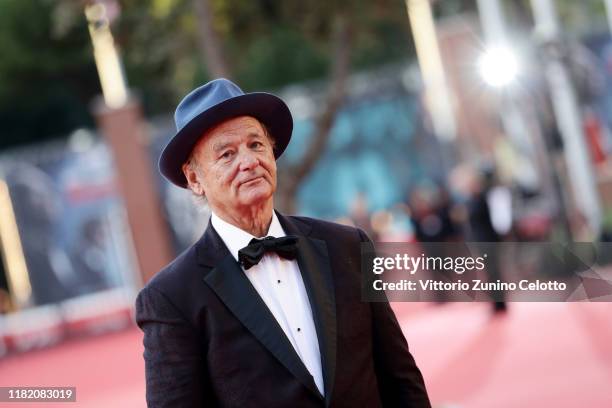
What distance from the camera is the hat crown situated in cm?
294

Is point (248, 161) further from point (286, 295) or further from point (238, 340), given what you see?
point (238, 340)

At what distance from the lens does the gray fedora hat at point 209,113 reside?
9.59ft

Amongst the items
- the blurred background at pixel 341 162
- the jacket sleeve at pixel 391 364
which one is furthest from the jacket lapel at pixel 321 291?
the blurred background at pixel 341 162

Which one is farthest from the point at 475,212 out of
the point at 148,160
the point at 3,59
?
the point at 3,59

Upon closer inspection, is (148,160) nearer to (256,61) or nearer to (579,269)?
(256,61)

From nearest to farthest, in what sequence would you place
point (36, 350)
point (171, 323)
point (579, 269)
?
point (171, 323), point (579, 269), point (36, 350)

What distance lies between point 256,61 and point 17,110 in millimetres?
9935

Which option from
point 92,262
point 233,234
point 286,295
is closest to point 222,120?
point 233,234

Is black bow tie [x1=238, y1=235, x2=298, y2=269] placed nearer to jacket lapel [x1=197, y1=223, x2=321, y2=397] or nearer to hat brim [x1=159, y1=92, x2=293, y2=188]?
jacket lapel [x1=197, y1=223, x2=321, y2=397]

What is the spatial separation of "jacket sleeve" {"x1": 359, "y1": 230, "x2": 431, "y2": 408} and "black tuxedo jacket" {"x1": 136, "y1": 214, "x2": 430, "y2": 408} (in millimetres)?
47

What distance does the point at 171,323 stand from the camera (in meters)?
2.76

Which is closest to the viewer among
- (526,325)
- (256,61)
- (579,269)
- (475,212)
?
(579,269)

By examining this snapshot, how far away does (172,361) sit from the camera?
9.00ft

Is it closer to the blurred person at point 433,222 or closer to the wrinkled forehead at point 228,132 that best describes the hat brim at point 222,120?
the wrinkled forehead at point 228,132
